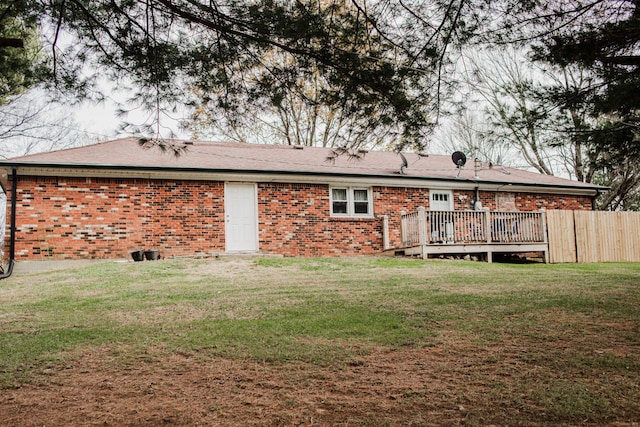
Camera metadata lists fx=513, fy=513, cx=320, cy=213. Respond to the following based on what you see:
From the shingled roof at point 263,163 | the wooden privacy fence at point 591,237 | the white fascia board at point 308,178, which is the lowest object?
the wooden privacy fence at point 591,237

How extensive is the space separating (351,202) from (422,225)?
2637 mm

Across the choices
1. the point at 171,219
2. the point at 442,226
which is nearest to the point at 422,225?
the point at 442,226

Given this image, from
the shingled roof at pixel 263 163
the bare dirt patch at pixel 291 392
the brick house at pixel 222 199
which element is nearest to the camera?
the bare dirt patch at pixel 291 392

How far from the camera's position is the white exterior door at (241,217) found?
15.0 meters

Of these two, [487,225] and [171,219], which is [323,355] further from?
[487,225]

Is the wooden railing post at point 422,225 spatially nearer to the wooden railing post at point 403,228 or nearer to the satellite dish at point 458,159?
the wooden railing post at point 403,228

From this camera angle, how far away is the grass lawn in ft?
11.7

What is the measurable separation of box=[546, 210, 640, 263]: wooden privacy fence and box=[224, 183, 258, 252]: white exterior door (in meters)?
9.28

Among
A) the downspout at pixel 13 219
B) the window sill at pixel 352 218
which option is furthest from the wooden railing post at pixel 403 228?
the downspout at pixel 13 219

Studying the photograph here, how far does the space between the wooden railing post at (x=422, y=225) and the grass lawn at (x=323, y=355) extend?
605 cm

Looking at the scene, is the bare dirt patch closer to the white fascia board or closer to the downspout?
the downspout

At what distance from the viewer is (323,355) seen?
4.79m

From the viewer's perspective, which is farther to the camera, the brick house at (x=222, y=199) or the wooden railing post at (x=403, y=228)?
the wooden railing post at (x=403, y=228)

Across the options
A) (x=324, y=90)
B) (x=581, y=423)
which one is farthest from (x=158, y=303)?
(x=581, y=423)
